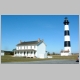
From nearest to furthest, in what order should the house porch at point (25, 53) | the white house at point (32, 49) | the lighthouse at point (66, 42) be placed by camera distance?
1. the white house at point (32, 49)
2. the lighthouse at point (66, 42)
3. the house porch at point (25, 53)

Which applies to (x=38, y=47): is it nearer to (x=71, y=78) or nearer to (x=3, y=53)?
(x=3, y=53)

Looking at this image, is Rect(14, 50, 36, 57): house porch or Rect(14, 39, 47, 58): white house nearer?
Rect(14, 39, 47, 58): white house

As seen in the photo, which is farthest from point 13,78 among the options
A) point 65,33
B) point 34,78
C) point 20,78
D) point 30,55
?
point 65,33

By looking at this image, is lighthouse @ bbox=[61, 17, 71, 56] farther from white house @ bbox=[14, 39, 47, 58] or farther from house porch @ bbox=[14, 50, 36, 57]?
house porch @ bbox=[14, 50, 36, 57]

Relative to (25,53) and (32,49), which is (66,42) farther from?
(25,53)

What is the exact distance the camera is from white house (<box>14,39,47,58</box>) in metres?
23.7

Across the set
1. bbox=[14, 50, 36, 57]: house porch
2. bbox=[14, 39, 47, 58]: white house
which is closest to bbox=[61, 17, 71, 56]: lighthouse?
bbox=[14, 39, 47, 58]: white house

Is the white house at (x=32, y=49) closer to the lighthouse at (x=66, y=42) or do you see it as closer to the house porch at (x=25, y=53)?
the house porch at (x=25, y=53)

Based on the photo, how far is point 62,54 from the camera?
81.0 feet

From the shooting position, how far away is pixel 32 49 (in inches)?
1000

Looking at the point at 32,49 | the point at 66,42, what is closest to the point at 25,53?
the point at 32,49

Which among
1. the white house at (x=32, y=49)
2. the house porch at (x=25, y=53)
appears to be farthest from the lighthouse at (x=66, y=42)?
the house porch at (x=25, y=53)

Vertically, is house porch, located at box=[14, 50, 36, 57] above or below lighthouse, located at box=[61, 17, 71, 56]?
below

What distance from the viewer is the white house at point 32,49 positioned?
77.9 feet
